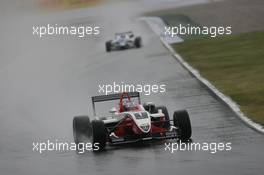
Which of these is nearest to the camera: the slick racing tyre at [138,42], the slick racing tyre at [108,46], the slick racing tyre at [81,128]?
the slick racing tyre at [81,128]

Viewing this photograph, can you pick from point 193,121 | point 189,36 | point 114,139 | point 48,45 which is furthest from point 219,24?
point 114,139

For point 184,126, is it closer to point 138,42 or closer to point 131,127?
point 131,127

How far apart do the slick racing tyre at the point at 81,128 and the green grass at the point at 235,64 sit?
3.61 meters

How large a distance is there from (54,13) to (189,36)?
25.6 m

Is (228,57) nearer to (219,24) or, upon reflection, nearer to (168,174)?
(219,24)

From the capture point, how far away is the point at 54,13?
7256 cm
